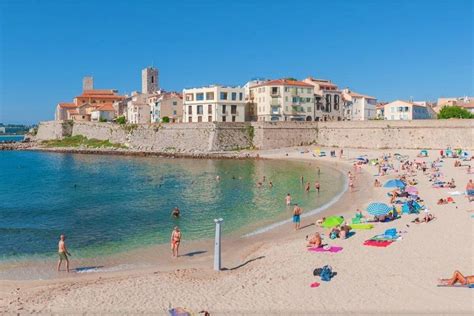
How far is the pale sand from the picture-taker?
10828mm

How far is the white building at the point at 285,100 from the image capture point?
71625mm

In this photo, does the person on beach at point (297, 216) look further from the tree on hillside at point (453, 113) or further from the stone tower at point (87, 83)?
the stone tower at point (87, 83)

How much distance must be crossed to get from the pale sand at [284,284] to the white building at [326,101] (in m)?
59.6

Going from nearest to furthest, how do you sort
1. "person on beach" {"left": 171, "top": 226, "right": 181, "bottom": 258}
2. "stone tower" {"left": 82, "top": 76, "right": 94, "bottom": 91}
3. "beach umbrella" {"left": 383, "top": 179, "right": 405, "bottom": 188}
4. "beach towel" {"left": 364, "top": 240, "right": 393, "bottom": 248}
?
"beach towel" {"left": 364, "top": 240, "right": 393, "bottom": 248}
"person on beach" {"left": 171, "top": 226, "right": 181, "bottom": 258}
"beach umbrella" {"left": 383, "top": 179, "right": 405, "bottom": 188}
"stone tower" {"left": 82, "top": 76, "right": 94, "bottom": 91}

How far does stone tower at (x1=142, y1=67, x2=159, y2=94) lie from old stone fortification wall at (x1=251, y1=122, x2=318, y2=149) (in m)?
51.2

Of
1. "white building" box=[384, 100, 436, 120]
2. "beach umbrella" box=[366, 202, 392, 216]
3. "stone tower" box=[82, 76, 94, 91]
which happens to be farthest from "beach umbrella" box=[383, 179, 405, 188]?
"stone tower" box=[82, 76, 94, 91]

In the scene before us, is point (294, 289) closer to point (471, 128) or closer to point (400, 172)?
point (400, 172)

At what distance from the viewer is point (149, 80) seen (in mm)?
110312

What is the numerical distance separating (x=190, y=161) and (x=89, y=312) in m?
48.8

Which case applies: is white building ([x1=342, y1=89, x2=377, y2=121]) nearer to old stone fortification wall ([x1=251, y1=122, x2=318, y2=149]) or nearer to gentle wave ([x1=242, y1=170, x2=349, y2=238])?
old stone fortification wall ([x1=251, y1=122, x2=318, y2=149])

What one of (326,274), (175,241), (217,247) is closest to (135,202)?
(175,241)

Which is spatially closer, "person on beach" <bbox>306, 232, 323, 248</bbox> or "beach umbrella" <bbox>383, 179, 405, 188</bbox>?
"person on beach" <bbox>306, 232, 323, 248</bbox>

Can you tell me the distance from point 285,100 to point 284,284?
201ft

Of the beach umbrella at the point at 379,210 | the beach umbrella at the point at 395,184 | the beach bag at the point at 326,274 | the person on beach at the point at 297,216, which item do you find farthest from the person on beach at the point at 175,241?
the beach umbrella at the point at 395,184
